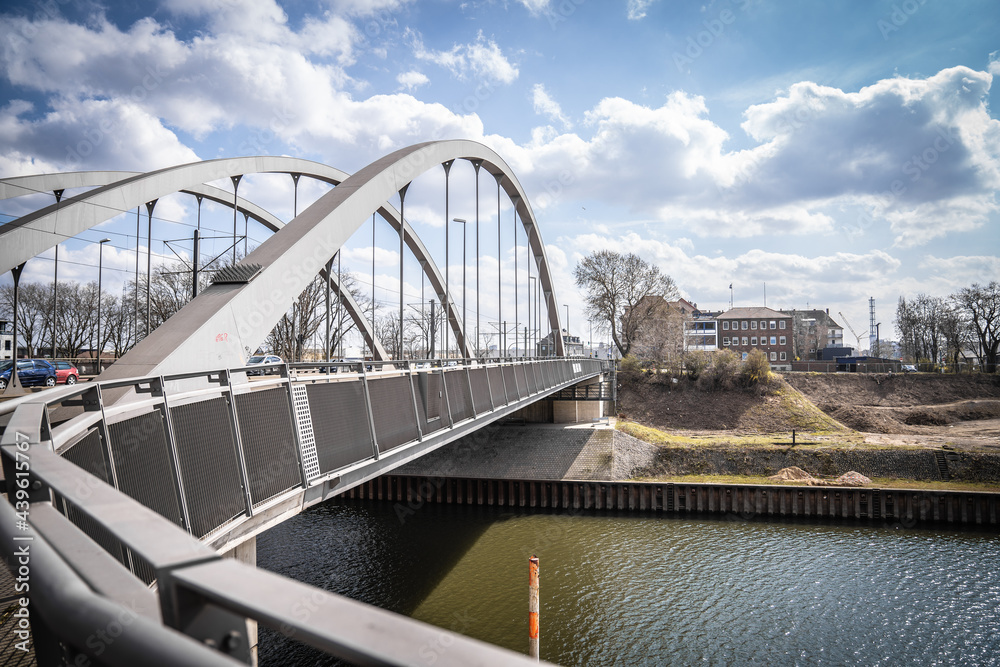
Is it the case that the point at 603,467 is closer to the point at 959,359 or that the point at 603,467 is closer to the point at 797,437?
the point at 797,437

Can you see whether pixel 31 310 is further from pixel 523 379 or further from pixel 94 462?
pixel 94 462

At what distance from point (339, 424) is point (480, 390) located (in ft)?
21.7

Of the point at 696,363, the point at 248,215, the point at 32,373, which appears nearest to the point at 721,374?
the point at 696,363

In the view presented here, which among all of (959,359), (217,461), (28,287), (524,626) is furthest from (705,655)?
(959,359)

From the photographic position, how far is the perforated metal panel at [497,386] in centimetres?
1546

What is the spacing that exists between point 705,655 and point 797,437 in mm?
26152

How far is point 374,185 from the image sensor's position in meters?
13.5

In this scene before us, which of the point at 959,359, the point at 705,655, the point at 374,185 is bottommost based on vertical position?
the point at 705,655

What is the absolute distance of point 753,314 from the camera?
84.4m

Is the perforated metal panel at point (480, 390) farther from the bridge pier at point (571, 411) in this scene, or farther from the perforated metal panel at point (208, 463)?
the bridge pier at point (571, 411)

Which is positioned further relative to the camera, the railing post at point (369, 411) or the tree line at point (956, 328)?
the tree line at point (956, 328)

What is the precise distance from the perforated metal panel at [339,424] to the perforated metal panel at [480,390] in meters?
5.24

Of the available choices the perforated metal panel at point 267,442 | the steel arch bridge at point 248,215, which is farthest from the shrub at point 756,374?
the perforated metal panel at point 267,442

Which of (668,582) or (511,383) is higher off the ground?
(511,383)
